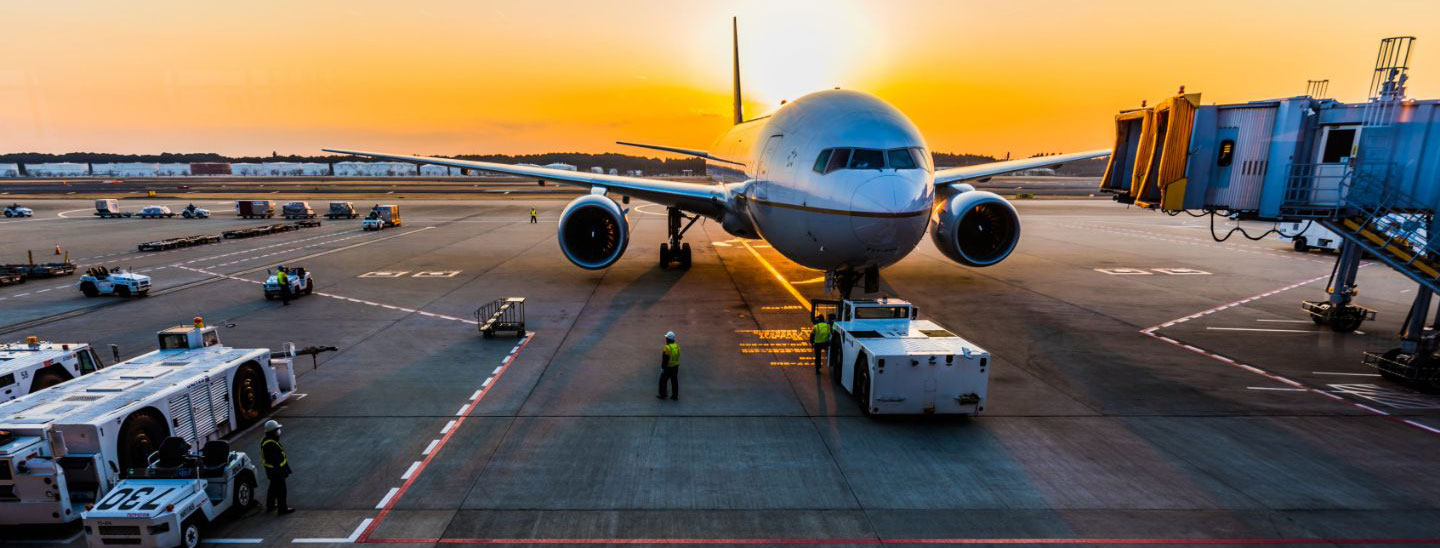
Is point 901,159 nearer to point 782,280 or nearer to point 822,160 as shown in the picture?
point 822,160

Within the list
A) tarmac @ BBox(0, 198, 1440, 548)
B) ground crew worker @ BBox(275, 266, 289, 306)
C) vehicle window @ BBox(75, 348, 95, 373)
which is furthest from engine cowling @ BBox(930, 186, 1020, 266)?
ground crew worker @ BBox(275, 266, 289, 306)

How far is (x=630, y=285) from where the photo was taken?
1037 inches

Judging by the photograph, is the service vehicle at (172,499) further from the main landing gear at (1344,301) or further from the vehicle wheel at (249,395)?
the main landing gear at (1344,301)

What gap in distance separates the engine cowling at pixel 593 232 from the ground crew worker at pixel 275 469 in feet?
48.1

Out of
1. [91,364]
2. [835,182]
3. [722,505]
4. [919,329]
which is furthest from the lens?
[835,182]

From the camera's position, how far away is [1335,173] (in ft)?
54.5

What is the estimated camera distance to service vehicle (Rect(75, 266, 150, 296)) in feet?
77.8

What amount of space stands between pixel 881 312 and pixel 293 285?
21500 mm

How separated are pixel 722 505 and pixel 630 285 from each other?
1775cm

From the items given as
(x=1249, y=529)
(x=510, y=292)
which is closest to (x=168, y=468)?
(x=1249, y=529)

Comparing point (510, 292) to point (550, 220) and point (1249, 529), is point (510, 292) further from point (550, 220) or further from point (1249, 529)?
point (550, 220)

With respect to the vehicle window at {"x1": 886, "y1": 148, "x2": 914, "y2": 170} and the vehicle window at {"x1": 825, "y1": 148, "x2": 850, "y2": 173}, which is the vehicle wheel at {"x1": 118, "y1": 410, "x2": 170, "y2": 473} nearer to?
the vehicle window at {"x1": 825, "y1": 148, "x2": 850, "y2": 173}

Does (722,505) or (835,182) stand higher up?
(835,182)

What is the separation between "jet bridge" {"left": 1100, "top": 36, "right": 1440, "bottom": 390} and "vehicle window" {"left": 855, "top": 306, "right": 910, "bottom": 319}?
9.74 meters
